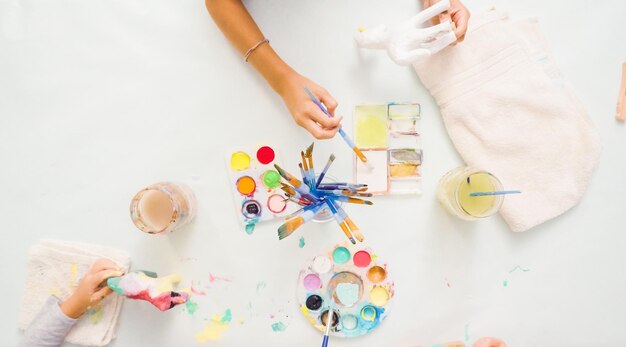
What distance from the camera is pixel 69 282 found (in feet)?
2.74

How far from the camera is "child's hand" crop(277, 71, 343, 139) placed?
74cm

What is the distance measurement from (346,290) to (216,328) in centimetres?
23

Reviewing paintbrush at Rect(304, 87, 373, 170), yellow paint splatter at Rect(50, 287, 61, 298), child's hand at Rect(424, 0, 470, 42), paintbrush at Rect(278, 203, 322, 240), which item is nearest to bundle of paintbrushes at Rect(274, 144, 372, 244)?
paintbrush at Rect(278, 203, 322, 240)

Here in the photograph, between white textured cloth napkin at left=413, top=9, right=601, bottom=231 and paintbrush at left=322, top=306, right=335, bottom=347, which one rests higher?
white textured cloth napkin at left=413, top=9, right=601, bottom=231

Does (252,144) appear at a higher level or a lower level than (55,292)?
higher

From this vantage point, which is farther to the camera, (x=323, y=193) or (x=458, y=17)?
(x=458, y=17)

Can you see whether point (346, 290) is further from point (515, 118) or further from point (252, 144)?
point (515, 118)

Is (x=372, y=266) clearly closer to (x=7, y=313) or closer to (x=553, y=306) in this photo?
(x=553, y=306)

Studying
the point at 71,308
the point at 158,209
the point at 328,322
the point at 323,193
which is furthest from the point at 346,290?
the point at 71,308

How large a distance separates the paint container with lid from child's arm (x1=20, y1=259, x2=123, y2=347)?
0.10 m

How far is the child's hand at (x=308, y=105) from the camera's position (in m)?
0.74

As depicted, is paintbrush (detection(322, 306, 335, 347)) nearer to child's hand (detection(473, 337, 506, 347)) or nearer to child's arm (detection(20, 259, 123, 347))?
child's hand (detection(473, 337, 506, 347))

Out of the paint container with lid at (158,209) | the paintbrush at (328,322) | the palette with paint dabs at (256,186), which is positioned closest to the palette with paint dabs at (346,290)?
the paintbrush at (328,322)

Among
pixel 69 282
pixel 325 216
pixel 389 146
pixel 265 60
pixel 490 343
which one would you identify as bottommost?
pixel 490 343
